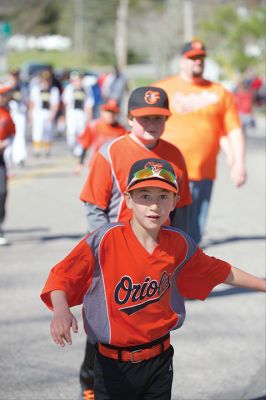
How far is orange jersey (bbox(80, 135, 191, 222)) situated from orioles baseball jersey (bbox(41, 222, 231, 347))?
1.29m

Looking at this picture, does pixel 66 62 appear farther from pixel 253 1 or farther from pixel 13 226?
pixel 13 226

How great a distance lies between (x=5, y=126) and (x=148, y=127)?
5.79 meters

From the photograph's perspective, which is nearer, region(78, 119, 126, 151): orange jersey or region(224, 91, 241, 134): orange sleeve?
region(224, 91, 241, 134): orange sleeve

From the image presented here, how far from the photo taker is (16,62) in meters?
98.6

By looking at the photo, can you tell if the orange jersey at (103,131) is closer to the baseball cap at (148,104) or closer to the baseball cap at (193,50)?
the baseball cap at (193,50)

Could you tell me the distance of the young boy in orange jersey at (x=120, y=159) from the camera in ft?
18.2

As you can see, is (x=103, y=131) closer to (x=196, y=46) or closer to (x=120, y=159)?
(x=196, y=46)

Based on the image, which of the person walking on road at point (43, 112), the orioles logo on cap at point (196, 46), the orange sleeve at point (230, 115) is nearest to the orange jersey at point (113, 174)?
the orioles logo on cap at point (196, 46)

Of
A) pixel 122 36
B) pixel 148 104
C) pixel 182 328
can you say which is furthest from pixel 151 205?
pixel 122 36

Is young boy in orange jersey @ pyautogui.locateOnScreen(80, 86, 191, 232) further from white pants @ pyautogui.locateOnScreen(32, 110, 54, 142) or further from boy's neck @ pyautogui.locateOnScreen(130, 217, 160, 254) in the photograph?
white pants @ pyautogui.locateOnScreen(32, 110, 54, 142)

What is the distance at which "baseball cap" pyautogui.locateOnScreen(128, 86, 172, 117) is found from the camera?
18.0 ft

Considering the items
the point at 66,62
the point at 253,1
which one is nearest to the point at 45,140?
the point at 253,1

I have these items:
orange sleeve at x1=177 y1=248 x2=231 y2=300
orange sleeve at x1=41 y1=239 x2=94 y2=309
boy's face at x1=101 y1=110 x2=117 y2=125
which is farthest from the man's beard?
boy's face at x1=101 y1=110 x2=117 y2=125

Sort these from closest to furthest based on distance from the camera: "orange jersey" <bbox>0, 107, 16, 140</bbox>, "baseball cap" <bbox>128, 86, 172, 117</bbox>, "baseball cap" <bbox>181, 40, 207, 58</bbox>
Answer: "baseball cap" <bbox>128, 86, 172, 117</bbox>, "baseball cap" <bbox>181, 40, 207, 58</bbox>, "orange jersey" <bbox>0, 107, 16, 140</bbox>
